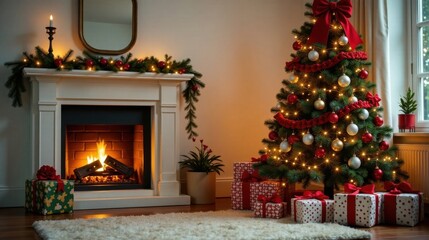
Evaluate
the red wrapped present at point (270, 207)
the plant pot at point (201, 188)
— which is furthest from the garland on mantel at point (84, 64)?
the red wrapped present at point (270, 207)

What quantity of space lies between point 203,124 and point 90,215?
1.77 meters

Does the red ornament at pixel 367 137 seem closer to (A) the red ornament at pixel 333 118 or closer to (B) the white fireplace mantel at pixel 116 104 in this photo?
(A) the red ornament at pixel 333 118

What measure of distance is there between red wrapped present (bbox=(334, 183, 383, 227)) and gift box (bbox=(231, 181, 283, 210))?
2.36ft

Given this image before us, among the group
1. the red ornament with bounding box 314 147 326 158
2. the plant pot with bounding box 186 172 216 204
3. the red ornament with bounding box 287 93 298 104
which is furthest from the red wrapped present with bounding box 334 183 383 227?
the plant pot with bounding box 186 172 216 204

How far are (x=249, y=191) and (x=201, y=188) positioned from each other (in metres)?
0.79

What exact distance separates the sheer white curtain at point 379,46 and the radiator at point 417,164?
0.34 metres

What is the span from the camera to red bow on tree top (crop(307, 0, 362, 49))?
517 cm

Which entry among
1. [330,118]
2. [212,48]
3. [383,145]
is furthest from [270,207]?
[212,48]

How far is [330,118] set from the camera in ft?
16.0

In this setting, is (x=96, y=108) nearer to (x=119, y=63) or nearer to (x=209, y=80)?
(x=119, y=63)

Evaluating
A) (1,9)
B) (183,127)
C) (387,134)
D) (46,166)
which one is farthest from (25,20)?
(387,134)

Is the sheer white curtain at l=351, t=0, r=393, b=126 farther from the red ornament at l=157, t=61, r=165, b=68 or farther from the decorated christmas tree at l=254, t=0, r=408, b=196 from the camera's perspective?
the red ornament at l=157, t=61, r=165, b=68

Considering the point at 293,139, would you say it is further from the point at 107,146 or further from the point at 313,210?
the point at 107,146

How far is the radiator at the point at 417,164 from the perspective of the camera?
517 centimetres
